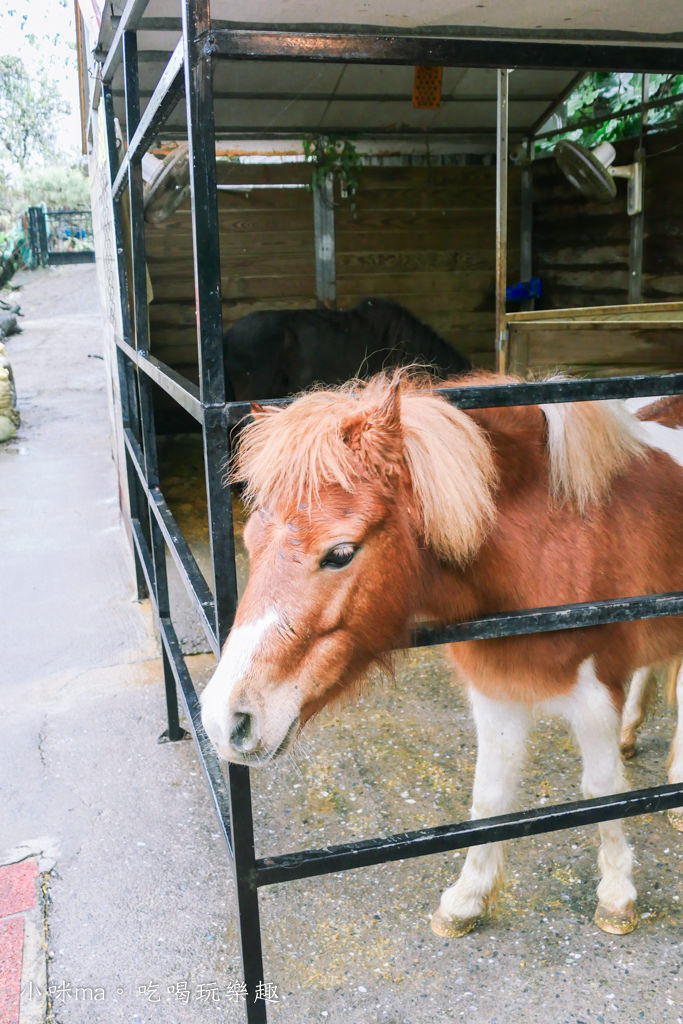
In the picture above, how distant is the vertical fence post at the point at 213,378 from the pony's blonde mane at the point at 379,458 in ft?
0.29

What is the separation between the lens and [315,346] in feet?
21.4

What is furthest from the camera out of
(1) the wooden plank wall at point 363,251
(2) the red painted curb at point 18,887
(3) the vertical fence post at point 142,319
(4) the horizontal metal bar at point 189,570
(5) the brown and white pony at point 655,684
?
(1) the wooden plank wall at point 363,251

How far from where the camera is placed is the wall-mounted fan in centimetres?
550

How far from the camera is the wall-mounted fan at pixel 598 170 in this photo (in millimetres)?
5500

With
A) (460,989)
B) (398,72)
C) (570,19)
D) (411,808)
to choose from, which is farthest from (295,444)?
(398,72)

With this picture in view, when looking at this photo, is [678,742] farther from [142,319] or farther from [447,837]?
[142,319]

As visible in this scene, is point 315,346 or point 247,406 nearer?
point 247,406

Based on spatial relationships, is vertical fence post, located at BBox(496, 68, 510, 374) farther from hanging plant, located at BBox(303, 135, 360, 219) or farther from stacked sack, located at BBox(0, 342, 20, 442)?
stacked sack, located at BBox(0, 342, 20, 442)

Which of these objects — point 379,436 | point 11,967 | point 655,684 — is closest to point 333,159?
point 655,684

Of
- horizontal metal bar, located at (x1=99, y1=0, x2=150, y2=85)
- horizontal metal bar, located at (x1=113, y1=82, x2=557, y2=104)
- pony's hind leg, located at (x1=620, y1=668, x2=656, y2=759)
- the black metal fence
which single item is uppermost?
the black metal fence

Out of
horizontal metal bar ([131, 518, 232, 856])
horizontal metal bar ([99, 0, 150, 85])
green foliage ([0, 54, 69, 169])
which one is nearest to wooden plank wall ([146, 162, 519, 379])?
horizontal metal bar ([99, 0, 150, 85])

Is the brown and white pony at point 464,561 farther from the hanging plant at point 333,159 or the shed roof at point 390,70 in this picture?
the hanging plant at point 333,159

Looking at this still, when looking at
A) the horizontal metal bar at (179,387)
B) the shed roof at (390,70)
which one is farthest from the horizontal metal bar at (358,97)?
the horizontal metal bar at (179,387)

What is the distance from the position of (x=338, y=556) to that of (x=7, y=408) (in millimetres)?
7927
